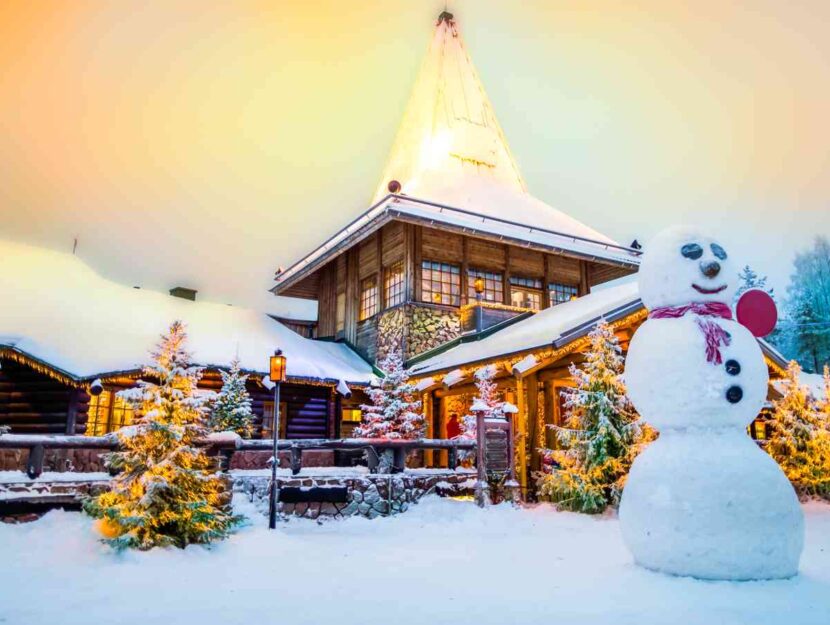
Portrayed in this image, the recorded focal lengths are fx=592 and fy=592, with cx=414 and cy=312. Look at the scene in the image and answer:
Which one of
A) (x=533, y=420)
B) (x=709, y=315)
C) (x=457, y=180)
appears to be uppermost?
(x=457, y=180)

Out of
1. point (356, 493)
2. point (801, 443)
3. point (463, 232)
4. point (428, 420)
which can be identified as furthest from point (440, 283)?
point (801, 443)

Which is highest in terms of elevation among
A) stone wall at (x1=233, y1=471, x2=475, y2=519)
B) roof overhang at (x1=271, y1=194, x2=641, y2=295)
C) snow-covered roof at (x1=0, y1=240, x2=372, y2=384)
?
roof overhang at (x1=271, y1=194, x2=641, y2=295)

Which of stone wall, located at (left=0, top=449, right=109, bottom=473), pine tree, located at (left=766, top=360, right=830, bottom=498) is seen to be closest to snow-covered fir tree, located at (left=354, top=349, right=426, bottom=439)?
stone wall, located at (left=0, top=449, right=109, bottom=473)

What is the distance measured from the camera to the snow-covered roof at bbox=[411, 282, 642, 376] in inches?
486

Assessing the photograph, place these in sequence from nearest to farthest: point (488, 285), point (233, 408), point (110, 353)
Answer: point (110, 353), point (233, 408), point (488, 285)

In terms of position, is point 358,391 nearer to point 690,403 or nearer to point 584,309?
point 584,309

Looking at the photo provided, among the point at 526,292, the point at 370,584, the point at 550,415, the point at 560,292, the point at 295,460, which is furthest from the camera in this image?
the point at 560,292

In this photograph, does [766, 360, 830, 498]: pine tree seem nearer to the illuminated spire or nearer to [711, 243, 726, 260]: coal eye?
[711, 243, 726, 260]: coal eye

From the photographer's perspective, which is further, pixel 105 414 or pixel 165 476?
pixel 105 414

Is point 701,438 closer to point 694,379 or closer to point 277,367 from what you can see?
point 694,379

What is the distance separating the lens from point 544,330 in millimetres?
14047

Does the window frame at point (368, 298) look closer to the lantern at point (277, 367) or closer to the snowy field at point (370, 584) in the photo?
the lantern at point (277, 367)

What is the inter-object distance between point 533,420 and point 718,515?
7801mm

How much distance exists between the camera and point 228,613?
4.83 m
